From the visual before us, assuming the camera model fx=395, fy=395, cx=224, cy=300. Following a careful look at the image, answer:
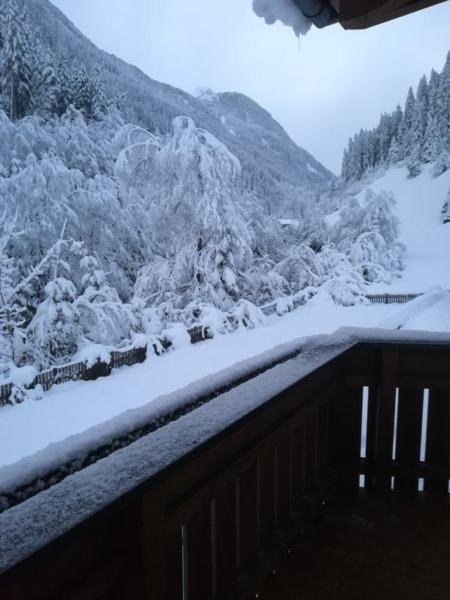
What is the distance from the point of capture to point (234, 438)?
157 centimetres

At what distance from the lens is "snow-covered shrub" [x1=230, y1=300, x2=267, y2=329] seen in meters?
14.5

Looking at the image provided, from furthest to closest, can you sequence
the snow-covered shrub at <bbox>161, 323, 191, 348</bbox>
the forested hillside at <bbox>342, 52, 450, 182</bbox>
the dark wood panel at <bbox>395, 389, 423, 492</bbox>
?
the forested hillside at <bbox>342, 52, 450, 182</bbox>
the snow-covered shrub at <bbox>161, 323, 191, 348</bbox>
the dark wood panel at <bbox>395, 389, 423, 492</bbox>

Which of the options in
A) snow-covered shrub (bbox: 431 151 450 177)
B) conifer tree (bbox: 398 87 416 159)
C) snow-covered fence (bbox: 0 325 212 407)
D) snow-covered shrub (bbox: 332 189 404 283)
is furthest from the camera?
conifer tree (bbox: 398 87 416 159)

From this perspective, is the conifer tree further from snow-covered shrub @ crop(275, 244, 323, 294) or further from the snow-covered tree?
the snow-covered tree

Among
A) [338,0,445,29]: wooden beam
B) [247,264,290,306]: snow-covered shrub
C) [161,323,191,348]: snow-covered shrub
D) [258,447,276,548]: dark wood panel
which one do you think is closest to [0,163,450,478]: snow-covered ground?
[161,323,191,348]: snow-covered shrub

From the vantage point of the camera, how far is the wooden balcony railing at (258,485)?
100cm

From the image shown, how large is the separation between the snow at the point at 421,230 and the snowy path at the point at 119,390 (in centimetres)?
1634

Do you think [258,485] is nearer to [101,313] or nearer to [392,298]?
[101,313]

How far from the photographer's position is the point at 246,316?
14.9 meters

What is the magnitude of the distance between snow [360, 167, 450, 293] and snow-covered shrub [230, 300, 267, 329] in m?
15.2

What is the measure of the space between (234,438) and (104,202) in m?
14.0

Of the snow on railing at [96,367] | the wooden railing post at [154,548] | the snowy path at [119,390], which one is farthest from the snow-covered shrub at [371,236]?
the wooden railing post at [154,548]

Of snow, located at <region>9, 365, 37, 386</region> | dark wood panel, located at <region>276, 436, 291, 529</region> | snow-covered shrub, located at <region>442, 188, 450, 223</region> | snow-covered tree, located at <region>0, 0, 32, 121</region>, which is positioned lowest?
snow, located at <region>9, 365, 37, 386</region>

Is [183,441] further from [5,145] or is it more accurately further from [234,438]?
[5,145]
